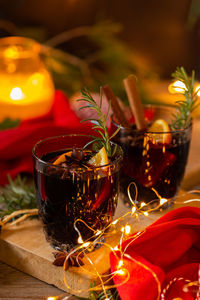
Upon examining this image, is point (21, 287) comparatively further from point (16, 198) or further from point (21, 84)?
point (21, 84)

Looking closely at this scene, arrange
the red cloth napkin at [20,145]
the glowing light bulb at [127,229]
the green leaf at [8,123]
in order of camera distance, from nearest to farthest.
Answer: the glowing light bulb at [127,229], the red cloth napkin at [20,145], the green leaf at [8,123]

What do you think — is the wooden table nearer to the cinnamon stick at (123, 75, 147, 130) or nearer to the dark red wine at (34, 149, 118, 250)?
the dark red wine at (34, 149, 118, 250)

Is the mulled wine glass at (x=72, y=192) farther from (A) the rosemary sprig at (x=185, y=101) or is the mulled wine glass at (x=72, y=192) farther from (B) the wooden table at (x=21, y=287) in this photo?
(A) the rosemary sprig at (x=185, y=101)

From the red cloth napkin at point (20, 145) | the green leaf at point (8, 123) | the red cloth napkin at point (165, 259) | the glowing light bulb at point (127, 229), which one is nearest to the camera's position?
the red cloth napkin at point (165, 259)

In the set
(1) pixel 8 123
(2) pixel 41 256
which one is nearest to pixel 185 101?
(2) pixel 41 256

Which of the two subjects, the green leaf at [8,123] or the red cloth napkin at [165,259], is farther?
the green leaf at [8,123]

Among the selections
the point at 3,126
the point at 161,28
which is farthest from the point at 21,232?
the point at 161,28

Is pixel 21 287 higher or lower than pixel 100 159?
lower

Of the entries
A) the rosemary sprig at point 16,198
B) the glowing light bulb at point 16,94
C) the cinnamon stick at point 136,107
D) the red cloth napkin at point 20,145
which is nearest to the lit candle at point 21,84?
the glowing light bulb at point 16,94
